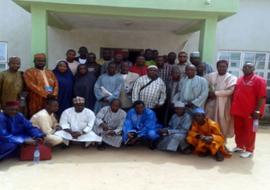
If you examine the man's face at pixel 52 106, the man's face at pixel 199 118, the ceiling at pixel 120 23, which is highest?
the ceiling at pixel 120 23

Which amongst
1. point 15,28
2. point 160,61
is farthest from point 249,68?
point 15,28

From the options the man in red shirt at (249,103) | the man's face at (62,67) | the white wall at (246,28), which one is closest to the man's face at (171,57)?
the man in red shirt at (249,103)

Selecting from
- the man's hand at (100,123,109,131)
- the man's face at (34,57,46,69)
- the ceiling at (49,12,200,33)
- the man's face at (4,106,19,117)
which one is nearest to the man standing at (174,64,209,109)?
the man's hand at (100,123,109,131)

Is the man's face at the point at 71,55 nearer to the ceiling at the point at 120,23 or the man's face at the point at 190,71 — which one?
the ceiling at the point at 120,23

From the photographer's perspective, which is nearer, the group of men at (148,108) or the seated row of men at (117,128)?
the seated row of men at (117,128)

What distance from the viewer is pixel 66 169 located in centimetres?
484

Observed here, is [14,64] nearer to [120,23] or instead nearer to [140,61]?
[140,61]

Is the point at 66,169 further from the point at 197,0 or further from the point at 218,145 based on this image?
the point at 197,0

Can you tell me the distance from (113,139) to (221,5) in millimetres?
3294

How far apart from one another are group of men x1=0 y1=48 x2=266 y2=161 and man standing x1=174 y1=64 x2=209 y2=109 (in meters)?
0.02

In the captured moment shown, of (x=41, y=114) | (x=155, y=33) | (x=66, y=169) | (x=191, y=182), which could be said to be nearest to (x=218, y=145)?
(x=191, y=182)

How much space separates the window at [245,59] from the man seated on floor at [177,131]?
4.40 metres

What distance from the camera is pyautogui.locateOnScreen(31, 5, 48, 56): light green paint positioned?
6.18 meters

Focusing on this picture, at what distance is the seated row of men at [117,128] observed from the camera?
5279 millimetres
